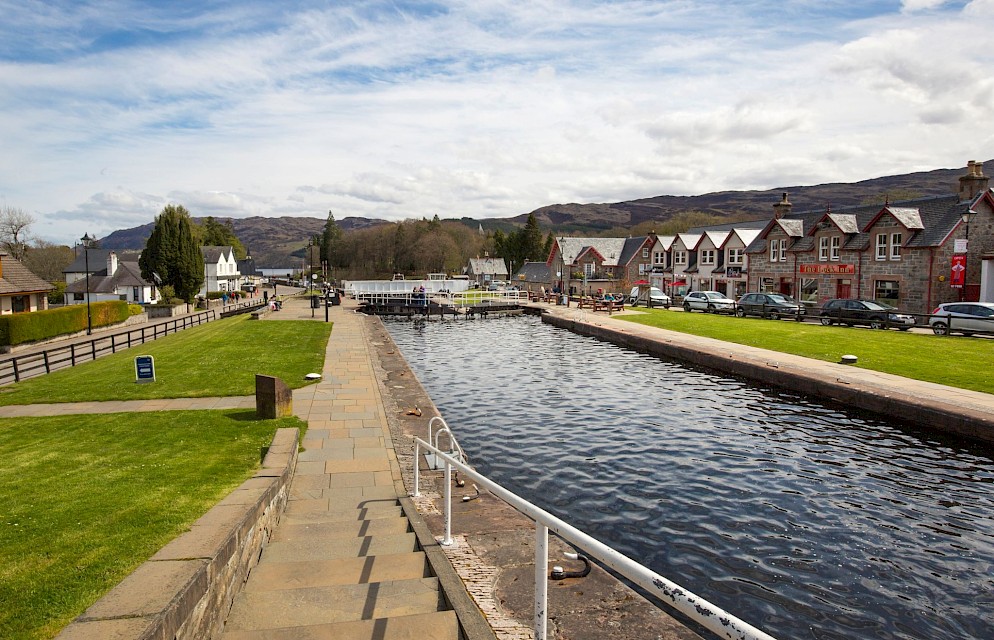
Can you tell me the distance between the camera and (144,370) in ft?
61.8

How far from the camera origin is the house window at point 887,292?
3928 centimetres

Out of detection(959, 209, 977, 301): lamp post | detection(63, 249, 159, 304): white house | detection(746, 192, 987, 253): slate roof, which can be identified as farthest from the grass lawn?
detection(63, 249, 159, 304): white house

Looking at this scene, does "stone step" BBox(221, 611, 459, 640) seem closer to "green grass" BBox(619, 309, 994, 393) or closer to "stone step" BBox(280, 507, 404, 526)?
"stone step" BBox(280, 507, 404, 526)

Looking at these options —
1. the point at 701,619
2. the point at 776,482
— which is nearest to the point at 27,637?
the point at 701,619

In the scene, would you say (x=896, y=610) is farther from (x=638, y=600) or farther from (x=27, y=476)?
(x=27, y=476)

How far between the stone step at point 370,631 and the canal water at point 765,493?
15.1ft

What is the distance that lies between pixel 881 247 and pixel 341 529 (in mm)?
43291

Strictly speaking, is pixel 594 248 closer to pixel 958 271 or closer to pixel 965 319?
pixel 958 271

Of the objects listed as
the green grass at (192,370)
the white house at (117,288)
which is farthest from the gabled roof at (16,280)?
the white house at (117,288)

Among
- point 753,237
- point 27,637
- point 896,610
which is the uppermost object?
point 753,237

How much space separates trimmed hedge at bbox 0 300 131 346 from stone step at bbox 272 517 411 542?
115ft

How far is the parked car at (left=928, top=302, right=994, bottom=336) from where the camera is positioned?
91.9ft

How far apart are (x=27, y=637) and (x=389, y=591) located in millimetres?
2720

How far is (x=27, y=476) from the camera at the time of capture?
30.4ft
